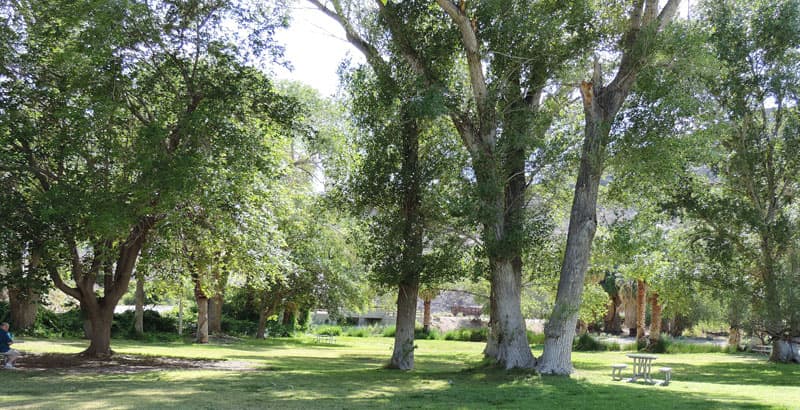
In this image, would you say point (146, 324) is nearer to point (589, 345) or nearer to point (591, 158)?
point (589, 345)

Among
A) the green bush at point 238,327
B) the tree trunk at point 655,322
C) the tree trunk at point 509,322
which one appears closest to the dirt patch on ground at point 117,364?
the tree trunk at point 509,322

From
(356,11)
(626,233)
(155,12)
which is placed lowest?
(626,233)

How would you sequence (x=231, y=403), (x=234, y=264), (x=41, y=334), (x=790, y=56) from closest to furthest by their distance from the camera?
(x=231, y=403) < (x=234, y=264) < (x=790, y=56) < (x=41, y=334)

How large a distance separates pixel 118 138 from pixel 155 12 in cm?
334

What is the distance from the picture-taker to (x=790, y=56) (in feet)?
80.2

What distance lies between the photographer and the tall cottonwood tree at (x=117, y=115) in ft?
49.6

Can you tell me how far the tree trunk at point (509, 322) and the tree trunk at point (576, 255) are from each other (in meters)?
0.62

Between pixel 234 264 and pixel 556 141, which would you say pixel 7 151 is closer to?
pixel 234 264

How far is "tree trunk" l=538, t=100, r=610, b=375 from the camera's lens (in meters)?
16.8

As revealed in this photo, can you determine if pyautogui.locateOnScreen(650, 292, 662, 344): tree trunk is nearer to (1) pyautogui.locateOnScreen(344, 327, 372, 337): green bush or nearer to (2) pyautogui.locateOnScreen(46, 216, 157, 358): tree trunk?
(1) pyautogui.locateOnScreen(344, 327, 372, 337): green bush

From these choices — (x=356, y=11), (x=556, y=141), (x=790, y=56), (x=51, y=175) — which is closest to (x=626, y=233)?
(x=556, y=141)

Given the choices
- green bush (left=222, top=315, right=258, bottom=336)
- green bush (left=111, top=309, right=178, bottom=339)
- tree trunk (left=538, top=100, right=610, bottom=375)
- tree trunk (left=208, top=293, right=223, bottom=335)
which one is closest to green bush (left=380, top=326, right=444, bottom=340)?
green bush (left=222, top=315, right=258, bottom=336)

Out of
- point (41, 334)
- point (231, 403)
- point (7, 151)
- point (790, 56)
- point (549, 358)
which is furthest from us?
point (41, 334)

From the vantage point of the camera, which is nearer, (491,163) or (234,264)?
(491,163)
